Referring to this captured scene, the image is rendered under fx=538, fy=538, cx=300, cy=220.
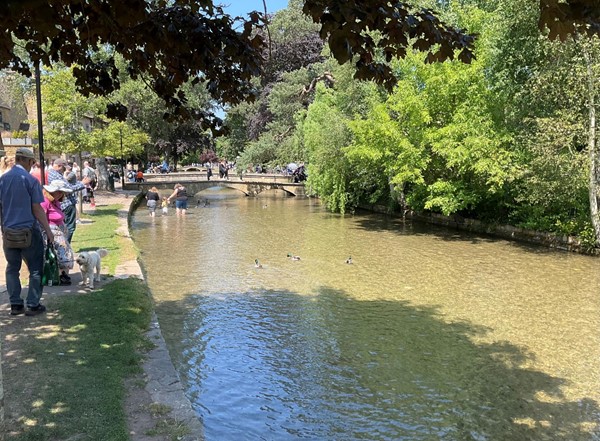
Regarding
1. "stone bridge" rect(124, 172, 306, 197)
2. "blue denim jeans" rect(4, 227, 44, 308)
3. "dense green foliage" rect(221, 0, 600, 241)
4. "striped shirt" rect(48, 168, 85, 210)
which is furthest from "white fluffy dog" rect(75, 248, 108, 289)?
"stone bridge" rect(124, 172, 306, 197)

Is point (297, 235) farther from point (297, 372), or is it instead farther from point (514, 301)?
point (297, 372)

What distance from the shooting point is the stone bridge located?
4175 cm

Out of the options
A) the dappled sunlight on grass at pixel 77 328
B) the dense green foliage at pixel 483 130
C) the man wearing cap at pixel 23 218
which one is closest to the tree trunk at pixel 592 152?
the dense green foliage at pixel 483 130

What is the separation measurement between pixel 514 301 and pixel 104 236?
34.4 feet

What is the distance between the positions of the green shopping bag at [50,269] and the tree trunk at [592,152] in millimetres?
13843

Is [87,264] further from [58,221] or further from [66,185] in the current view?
[66,185]

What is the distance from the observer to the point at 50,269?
26.8 ft

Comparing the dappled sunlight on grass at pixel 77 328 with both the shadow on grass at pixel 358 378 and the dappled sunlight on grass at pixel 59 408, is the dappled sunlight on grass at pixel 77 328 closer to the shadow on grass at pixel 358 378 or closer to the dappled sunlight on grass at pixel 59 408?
the shadow on grass at pixel 358 378

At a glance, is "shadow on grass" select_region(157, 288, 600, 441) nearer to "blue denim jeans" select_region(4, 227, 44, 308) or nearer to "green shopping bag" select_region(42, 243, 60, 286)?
"green shopping bag" select_region(42, 243, 60, 286)

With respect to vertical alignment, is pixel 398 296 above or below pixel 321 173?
below

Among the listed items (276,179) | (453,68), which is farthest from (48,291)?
(276,179)

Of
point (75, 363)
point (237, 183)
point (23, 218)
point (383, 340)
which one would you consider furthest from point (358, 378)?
point (237, 183)

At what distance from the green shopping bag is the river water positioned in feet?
6.16

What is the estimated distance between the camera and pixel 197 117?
567 centimetres
